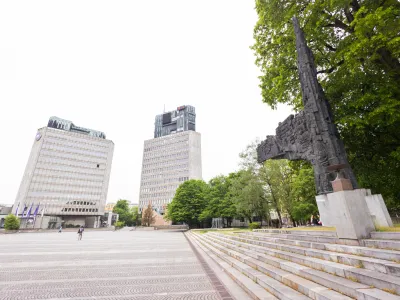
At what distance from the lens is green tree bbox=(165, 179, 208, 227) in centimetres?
4931

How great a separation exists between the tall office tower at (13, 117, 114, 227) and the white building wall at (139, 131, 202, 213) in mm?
21631

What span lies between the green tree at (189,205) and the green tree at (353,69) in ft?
135

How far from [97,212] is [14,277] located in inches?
3351

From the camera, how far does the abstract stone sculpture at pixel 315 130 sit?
29.8 feet

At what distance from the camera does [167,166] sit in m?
102

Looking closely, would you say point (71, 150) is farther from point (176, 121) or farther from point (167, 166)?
point (176, 121)

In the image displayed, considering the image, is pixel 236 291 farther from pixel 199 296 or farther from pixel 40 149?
pixel 40 149

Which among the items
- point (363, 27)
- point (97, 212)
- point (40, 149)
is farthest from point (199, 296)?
point (40, 149)

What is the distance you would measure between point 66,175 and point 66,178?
1.25 m

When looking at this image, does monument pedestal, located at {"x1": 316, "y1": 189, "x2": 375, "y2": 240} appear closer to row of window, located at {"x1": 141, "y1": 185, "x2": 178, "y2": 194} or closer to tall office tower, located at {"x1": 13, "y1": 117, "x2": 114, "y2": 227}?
tall office tower, located at {"x1": 13, "y1": 117, "x2": 114, "y2": 227}

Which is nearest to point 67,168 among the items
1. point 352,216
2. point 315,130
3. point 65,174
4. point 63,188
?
point 65,174

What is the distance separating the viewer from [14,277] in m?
6.70

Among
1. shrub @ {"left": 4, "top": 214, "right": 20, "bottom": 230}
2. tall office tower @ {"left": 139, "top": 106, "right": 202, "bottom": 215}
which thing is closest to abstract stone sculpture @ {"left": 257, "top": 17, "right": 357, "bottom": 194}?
shrub @ {"left": 4, "top": 214, "right": 20, "bottom": 230}

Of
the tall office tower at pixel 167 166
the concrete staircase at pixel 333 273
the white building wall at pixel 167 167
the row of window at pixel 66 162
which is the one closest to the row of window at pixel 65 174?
the row of window at pixel 66 162
